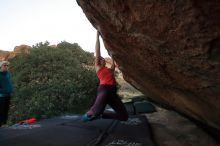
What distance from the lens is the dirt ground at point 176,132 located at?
283 inches

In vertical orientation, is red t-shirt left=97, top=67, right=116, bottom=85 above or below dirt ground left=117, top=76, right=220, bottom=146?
above

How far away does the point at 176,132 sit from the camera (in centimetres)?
812

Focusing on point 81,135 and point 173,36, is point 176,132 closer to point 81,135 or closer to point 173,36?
point 81,135

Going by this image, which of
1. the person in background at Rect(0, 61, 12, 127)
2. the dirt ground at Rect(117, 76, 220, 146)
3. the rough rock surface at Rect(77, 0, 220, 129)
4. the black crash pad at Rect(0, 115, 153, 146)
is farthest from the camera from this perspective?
the person in background at Rect(0, 61, 12, 127)

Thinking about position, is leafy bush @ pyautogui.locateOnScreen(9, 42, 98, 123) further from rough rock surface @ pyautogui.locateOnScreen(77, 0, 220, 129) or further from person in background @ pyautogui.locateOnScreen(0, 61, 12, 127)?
rough rock surface @ pyautogui.locateOnScreen(77, 0, 220, 129)

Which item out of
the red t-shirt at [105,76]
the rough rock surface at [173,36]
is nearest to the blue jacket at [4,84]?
the red t-shirt at [105,76]

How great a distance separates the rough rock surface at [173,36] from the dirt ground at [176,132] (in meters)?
2.15

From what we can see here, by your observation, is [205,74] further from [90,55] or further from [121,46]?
[90,55]

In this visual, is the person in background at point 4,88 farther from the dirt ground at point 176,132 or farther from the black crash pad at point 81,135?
the dirt ground at point 176,132

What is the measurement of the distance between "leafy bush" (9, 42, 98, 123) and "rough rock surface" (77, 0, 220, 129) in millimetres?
9027

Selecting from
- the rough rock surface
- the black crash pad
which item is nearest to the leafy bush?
the black crash pad

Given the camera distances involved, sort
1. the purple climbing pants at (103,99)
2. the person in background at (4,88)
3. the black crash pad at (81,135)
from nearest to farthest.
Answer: the black crash pad at (81,135) → the purple climbing pants at (103,99) → the person in background at (4,88)

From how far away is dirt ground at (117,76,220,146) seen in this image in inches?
283

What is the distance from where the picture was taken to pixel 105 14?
421cm
